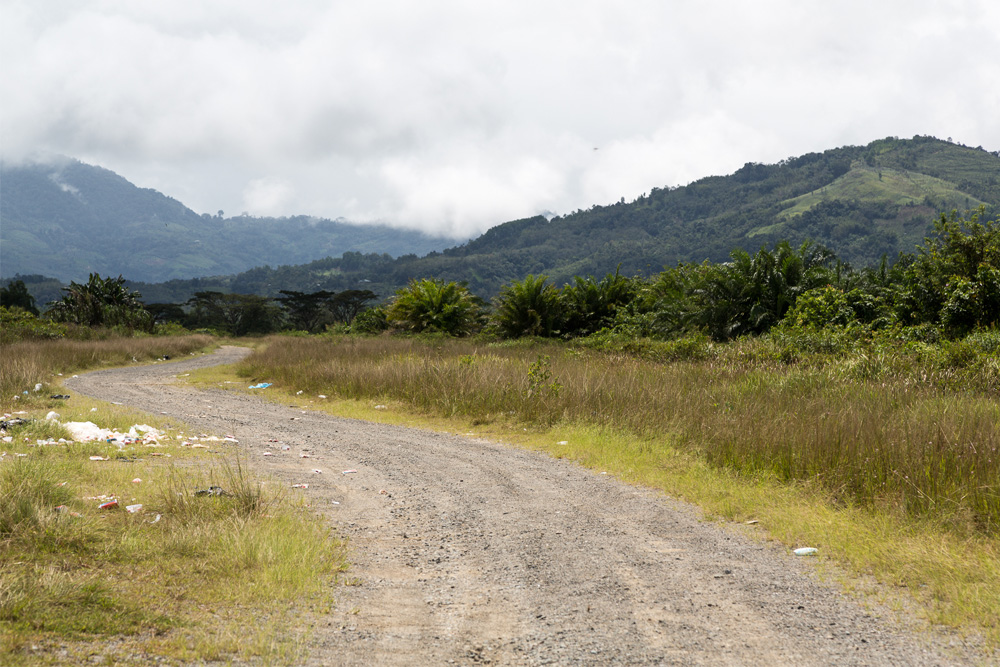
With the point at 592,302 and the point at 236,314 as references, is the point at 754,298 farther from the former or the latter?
the point at 236,314

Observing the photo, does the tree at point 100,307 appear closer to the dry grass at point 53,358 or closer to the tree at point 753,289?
the dry grass at point 53,358

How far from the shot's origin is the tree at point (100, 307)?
3631 centimetres

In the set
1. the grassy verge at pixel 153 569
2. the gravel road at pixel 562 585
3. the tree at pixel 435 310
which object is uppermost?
the tree at pixel 435 310

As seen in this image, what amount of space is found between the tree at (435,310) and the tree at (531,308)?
3.11 m

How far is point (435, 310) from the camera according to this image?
2573 cm

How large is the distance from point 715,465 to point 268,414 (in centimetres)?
832

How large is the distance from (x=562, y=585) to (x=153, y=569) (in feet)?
7.84

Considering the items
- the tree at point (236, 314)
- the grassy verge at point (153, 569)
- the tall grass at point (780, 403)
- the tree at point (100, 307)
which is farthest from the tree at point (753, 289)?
the tree at point (236, 314)

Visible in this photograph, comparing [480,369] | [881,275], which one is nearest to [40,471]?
[480,369]

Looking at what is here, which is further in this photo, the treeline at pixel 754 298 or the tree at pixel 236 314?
the tree at pixel 236 314

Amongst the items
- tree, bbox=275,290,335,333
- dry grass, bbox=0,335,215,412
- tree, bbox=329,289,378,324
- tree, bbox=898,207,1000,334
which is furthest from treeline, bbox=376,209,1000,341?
tree, bbox=329,289,378,324

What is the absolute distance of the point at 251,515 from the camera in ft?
14.4

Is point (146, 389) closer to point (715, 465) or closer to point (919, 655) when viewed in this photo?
point (715, 465)

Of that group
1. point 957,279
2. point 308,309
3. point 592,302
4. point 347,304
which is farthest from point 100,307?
point 957,279
